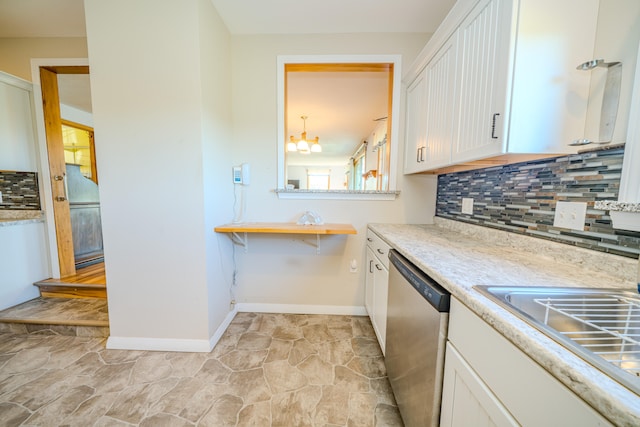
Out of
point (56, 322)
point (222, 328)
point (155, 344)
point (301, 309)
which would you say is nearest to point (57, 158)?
point (56, 322)

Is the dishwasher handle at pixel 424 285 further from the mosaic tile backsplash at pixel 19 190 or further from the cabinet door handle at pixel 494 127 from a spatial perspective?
the mosaic tile backsplash at pixel 19 190

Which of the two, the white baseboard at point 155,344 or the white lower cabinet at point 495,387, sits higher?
the white lower cabinet at point 495,387

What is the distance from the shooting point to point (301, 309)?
2250 mm

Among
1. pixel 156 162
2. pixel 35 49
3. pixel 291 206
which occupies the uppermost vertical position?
pixel 35 49

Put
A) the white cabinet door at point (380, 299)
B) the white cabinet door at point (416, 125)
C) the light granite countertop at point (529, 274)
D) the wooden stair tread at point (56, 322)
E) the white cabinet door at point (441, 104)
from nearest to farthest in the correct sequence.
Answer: the light granite countertop at point (529, 274)
the white cabinet door at point (441, 104)
the white cabinet door at point (380, 299)
the white cabinet door at point (416, 125)
the wooden stair tread at point (56, 322)

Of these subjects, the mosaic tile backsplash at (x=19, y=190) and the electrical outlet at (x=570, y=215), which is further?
the mosaic tile backsplash at (x=19, y=190)

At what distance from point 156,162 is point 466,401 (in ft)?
6.76

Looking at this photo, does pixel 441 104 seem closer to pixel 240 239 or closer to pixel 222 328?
pixel 240 239

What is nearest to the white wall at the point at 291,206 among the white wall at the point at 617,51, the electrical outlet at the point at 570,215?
the electrical outlet at the point at 570,215

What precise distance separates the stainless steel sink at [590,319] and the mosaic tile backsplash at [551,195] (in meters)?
0.30

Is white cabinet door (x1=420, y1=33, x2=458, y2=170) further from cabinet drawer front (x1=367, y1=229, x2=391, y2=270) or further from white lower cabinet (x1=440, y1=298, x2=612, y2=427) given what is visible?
white lower cabinet (x1=440, y1=298, x2=612, y2=427)

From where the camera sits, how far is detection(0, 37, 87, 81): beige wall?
7.00 feet

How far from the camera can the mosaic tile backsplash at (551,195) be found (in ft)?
2.81

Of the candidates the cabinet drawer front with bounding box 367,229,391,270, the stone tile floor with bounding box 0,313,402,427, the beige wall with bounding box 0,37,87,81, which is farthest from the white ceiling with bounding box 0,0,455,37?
the stone tile floor with bounding box 0,313,402,427
